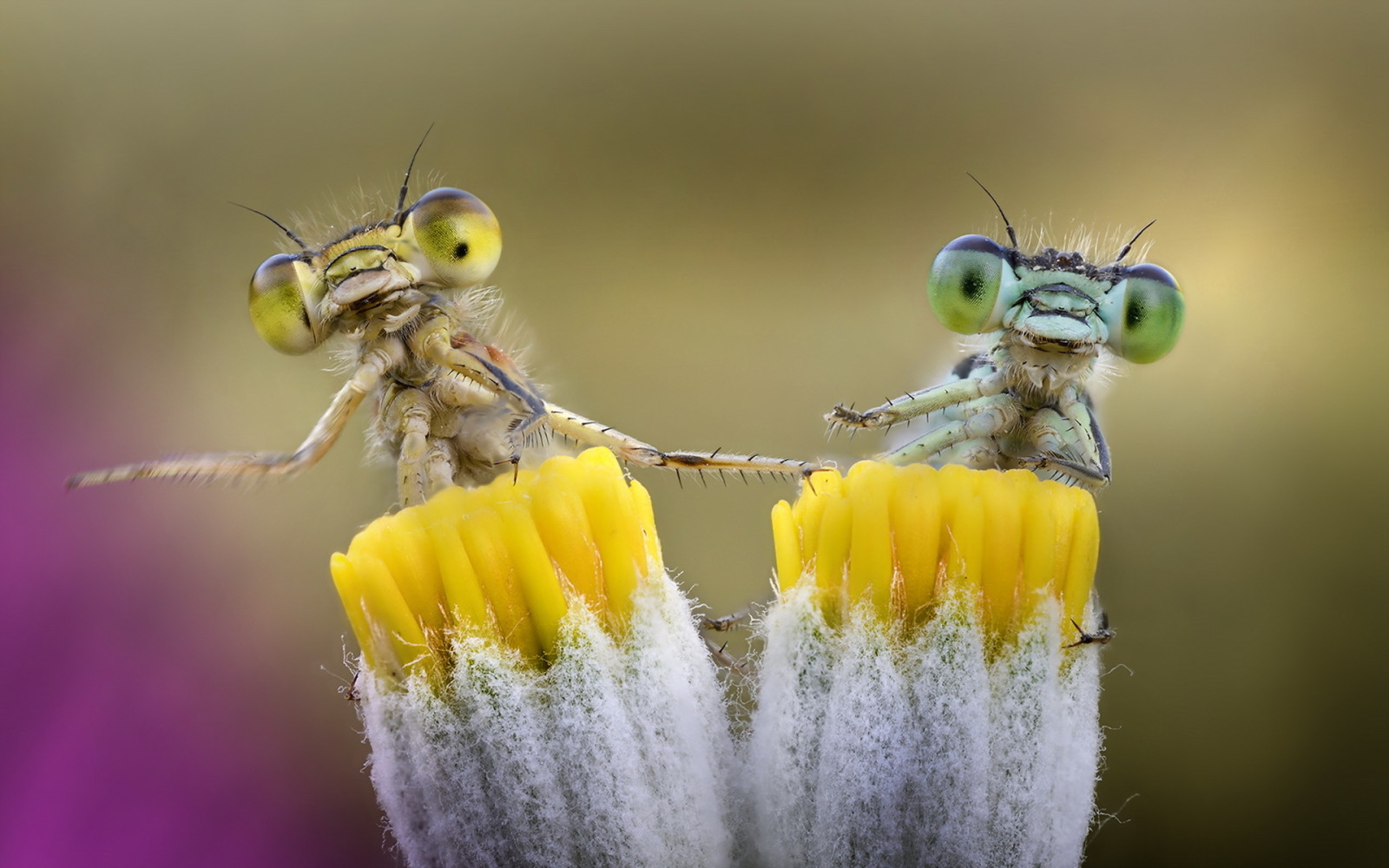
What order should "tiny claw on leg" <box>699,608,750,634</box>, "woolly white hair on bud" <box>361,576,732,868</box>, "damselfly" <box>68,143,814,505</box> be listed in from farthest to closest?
"tiny claw on leg" <box>699,608,750,634</box> → "damselfly" <box>68,143,814,505</box> → "woolly white hair on bud" <box>361,576,732,868</box>

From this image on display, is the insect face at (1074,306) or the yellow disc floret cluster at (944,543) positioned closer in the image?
the yellow disc floret cluster at (944,543)

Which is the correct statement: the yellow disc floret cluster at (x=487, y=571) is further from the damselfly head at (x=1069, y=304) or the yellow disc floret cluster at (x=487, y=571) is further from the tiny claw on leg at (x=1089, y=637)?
the damselfly head at (x=1069, y=304)

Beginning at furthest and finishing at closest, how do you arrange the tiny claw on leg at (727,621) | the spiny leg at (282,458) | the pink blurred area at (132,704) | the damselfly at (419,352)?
the pink blurred area at (132,704) → the tiny claw on leg at (727,621) → the damselfly at (419,352) → the spiny leg at (282,458)

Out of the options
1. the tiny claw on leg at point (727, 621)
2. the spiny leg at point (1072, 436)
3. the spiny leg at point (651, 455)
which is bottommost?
the tiny claw on leg at point (727, 621)

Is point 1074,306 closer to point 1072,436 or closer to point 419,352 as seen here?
point 1072,436

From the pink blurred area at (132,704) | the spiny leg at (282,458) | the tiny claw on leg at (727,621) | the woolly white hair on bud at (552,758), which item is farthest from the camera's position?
the pink blurred area at (132,704)

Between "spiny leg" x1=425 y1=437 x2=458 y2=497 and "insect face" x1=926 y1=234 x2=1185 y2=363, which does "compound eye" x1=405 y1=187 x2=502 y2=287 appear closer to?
"spiny leg" x1=425 y1=437 x2=458 y2=497

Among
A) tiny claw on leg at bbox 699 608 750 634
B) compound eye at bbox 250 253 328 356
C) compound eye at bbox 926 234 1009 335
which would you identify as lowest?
tiny claw on leg at bbox 699 608 750 634

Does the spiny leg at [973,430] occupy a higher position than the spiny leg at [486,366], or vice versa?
the spiny leg at [973,430]

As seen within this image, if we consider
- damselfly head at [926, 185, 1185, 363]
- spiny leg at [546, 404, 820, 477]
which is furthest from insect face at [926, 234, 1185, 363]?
spiny leg at [546, 404, 820, 477]

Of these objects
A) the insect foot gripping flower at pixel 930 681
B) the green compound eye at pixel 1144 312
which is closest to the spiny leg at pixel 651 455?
the insect foot gripping flower at pixel 930 681
